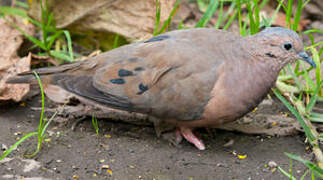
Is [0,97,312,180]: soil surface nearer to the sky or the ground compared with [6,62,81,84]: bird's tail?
nearer to the ground

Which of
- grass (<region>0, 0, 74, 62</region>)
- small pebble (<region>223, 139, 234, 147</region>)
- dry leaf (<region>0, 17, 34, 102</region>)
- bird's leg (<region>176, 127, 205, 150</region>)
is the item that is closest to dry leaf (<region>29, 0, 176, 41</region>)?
grass (<region>0, 0, 74, 62</region>)

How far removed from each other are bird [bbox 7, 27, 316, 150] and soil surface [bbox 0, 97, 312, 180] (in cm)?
22

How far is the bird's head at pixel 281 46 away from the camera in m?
3.03

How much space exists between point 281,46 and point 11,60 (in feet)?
7.73

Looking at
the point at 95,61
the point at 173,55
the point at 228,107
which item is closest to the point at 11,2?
the point at 95,61

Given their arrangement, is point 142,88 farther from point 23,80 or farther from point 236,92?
point 23,80

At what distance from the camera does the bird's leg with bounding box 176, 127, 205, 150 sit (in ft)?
10.8

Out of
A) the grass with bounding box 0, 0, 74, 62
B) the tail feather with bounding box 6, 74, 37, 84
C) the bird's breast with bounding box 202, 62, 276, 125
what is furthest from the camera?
the grass with bounding box 0, 0, 74, 62

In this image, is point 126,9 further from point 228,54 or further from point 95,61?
point 228,54

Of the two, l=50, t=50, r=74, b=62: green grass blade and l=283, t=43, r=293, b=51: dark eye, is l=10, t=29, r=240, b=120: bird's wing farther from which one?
l=50, t=50, r=74, b=62: green grass blade

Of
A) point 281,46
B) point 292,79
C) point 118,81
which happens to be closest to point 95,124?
point 118,81

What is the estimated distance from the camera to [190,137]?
3.34 meters

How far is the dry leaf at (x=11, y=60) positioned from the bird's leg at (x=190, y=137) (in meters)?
1.34

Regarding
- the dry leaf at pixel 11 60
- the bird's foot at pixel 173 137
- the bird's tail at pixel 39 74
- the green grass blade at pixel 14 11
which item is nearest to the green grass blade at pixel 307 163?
the bird's foot at pixel 173 137
